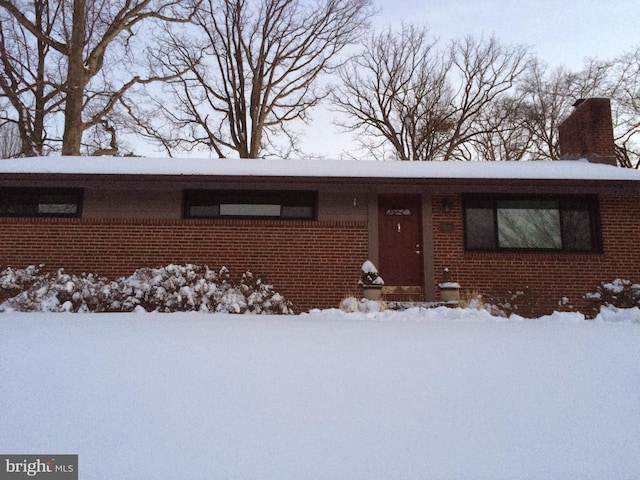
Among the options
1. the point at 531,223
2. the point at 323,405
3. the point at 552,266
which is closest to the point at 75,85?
the point at 531,223

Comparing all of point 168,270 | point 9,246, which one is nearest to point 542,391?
point 168,270

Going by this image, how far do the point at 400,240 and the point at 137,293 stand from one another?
16.4ft

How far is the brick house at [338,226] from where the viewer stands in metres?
7.74

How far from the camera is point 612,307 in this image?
733cm

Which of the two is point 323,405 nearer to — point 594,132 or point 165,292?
point 165,292

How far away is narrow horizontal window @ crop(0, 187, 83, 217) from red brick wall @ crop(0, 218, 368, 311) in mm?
192

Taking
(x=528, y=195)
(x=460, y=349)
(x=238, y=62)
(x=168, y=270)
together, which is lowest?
(x=460, y=349)

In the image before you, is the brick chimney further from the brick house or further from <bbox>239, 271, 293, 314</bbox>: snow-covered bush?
<bbox>239, 271, 293, 314</bbox>: snow-covered bush

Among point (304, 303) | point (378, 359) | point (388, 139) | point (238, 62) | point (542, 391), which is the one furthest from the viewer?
point (388, 139)

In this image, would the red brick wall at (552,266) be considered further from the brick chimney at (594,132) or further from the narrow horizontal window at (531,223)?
the brick chimney at (594,132)

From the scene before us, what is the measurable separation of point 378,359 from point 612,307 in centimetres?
658

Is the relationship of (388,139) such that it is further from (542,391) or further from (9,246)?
(542,391)

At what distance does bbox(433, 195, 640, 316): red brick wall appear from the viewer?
7715 millimetres

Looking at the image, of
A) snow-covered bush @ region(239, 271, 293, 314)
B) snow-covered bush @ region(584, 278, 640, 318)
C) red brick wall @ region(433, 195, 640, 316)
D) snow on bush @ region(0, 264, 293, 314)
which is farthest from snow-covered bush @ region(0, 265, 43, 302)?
snow-covered bush @ region(584, 278, 640, 318)
